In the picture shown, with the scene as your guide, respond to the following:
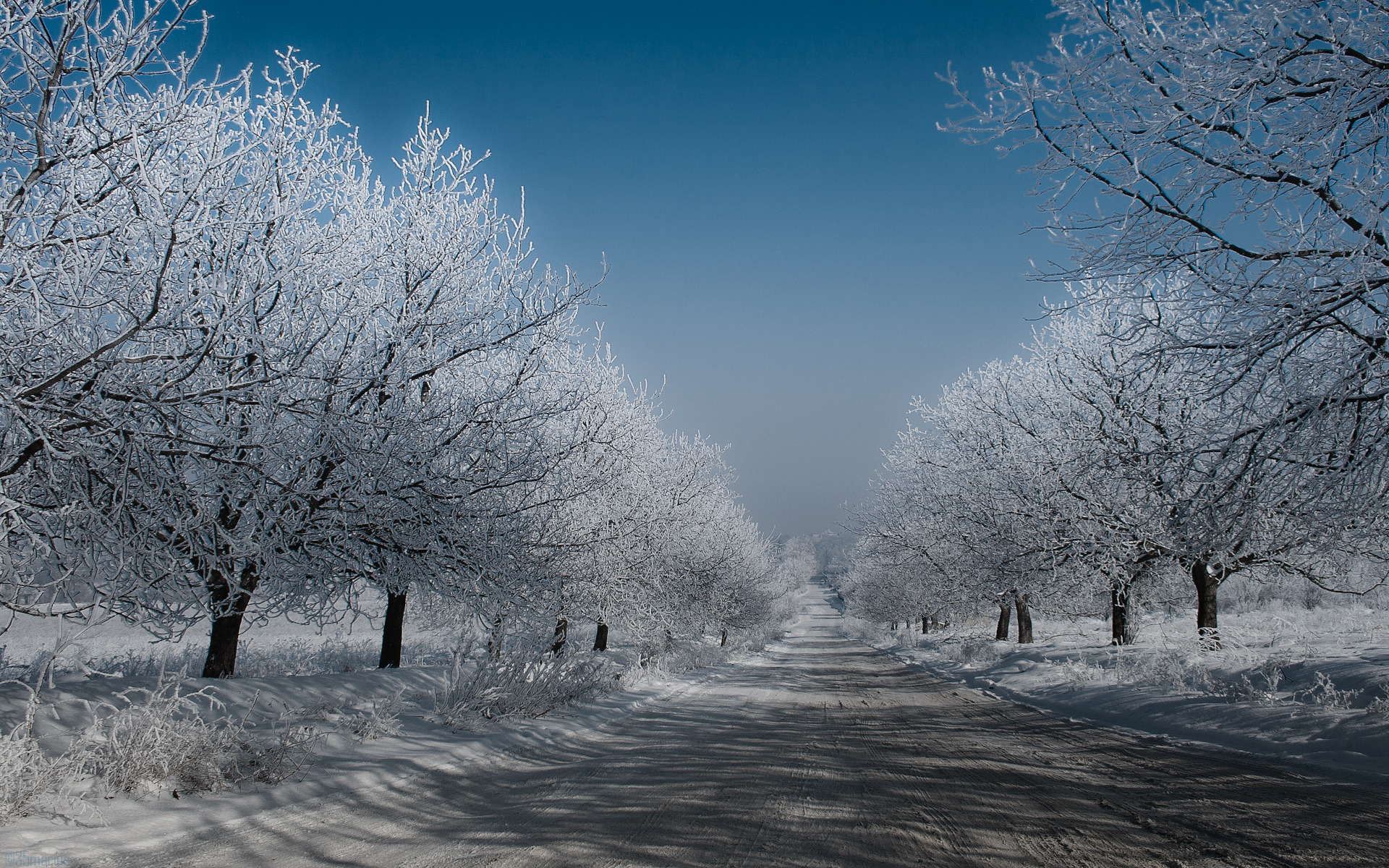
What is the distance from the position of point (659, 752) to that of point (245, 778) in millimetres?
3624

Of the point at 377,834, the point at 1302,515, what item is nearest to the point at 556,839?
the point at 377,834

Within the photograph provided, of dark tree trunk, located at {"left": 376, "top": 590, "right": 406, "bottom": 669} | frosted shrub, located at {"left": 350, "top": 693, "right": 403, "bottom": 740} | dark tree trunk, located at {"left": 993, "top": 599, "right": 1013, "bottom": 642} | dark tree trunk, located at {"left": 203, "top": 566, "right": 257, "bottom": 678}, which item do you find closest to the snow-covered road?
frosted shrub, located at {"left": 350, "top": 693, "right": 403, "bottom": 740}

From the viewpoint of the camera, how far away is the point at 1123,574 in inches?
524

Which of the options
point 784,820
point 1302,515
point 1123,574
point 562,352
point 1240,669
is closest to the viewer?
point 784,820

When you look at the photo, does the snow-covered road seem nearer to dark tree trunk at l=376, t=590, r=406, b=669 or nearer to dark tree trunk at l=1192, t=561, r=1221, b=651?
dark tree trunk at l=376, t=590, r=406, b=669

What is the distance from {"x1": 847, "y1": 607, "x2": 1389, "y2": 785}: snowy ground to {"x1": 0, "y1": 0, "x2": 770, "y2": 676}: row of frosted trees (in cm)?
800

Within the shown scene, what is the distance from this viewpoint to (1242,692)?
7.94 meters

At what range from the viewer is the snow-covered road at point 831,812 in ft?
11.3

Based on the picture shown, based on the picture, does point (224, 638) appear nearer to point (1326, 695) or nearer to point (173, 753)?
point (173, 753)

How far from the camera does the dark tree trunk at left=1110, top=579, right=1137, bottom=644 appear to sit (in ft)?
47.6

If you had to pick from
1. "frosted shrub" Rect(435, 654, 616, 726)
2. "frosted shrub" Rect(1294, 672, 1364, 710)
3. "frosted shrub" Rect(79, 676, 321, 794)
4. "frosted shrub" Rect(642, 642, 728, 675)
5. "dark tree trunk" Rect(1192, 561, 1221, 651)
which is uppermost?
"dark tree trunk" Rect(1192, 561, 1221, 651)

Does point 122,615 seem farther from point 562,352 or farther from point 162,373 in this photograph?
point 562,352

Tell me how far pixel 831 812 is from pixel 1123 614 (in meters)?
14.8

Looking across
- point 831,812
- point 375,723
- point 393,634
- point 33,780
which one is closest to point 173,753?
point 33,780
